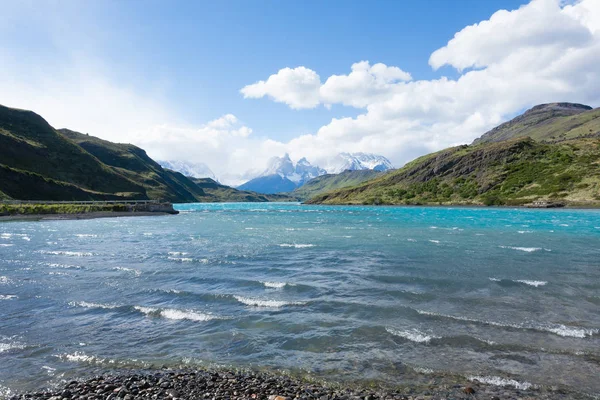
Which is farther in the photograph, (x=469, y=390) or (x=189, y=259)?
(x=189, y=259)

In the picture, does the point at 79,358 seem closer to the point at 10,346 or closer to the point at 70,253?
the point at 10,346

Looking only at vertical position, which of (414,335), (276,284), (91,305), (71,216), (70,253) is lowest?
(70,253)

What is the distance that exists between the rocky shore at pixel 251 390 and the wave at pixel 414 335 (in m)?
3.94

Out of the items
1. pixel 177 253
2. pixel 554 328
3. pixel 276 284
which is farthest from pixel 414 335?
pixel 177 253

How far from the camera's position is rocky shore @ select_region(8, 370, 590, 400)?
36.2 ft

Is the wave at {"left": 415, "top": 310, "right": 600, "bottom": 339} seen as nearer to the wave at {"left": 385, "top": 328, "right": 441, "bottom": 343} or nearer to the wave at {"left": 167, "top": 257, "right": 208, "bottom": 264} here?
the wave at {"left": 385, "top": 328, "right": 441, "bottom": 343}

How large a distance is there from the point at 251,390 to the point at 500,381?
8930 mm

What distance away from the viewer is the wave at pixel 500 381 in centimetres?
1169

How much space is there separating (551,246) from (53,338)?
56667 millimetres

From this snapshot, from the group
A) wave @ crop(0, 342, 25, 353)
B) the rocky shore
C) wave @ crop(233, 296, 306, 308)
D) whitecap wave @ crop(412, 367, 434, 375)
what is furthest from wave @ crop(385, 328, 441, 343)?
wave @ crop(0, 342, 25, 353)

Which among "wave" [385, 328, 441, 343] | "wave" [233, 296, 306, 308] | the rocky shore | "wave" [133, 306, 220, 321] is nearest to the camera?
the rocky shore

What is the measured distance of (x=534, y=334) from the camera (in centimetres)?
1639

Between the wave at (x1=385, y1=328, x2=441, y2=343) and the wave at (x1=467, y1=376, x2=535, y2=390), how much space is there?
350 centimetres

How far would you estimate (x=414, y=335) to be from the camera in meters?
16.5
